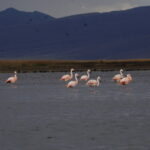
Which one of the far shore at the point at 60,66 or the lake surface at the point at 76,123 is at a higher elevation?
the far shore at the point at 60,66

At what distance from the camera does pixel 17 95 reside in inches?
1794

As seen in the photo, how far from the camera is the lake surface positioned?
21938mm

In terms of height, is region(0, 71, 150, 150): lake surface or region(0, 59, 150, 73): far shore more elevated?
region(0, 59, 150, 73): far shore

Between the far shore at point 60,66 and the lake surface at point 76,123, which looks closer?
the lake surface at point 76,123

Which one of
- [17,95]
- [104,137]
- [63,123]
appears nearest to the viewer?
[104,137]

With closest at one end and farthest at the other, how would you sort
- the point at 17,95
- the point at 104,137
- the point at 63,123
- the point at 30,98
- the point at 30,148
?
the point at 30,148, the point at 104,137, the point at 63,123, the point at 30,98, the point at 17,95

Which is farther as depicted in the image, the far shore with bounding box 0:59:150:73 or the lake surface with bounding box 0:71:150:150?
the far shore with bounding box 0:59:150:73

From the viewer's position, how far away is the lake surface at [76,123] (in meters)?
21.9

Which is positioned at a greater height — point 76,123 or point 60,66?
point 60,66

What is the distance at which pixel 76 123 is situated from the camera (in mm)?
27031

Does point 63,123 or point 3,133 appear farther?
point 63,123

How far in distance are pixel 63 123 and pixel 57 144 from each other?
5321mm

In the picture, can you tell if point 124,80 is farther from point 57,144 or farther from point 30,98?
point 57,144

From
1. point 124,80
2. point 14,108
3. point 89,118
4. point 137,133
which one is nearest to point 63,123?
point 89,118
